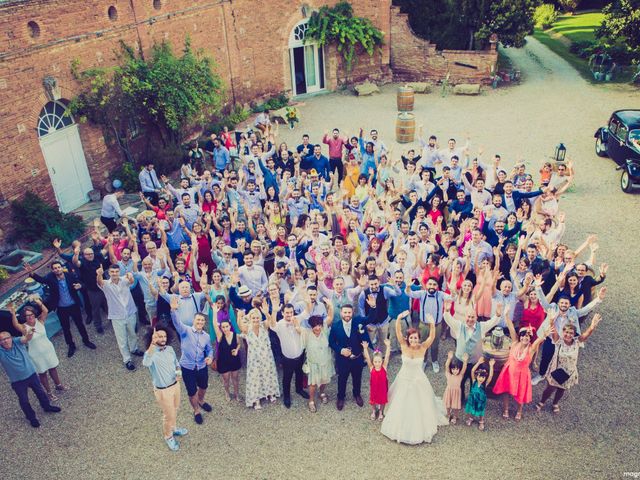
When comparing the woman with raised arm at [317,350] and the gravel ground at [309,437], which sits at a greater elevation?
the woman with raised arm at [317,350]

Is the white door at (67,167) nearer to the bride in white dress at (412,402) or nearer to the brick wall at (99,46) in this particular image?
the brick wall at (99,46)

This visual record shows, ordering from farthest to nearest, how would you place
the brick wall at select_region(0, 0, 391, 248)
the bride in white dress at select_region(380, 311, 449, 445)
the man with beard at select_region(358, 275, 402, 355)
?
the brick wall at select_region(0, 0, 391, 248) → the man with beard at select_region(358, 275, 402, 355) → the bride in white dress at select_region(380, 311, 449, 445)

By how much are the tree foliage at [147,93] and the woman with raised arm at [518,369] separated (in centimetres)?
1161

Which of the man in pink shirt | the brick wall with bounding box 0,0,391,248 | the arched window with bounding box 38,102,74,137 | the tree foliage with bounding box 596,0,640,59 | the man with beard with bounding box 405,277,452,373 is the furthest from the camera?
the tree foliage with bounding box 596,0,640,59

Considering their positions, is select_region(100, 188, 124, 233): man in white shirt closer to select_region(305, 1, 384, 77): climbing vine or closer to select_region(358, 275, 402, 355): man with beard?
select_region(358, 275, 402, 355): man with beard

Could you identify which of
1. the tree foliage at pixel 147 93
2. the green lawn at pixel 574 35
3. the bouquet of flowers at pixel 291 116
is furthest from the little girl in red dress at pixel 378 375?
the green lawn at pixel 574 35

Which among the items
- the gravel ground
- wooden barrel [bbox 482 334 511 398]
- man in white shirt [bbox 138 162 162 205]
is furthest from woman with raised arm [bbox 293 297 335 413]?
man in white shirt [bbox 138 162 162 205]

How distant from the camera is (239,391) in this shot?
27.8 ft

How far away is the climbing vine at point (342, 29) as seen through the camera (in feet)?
74.3

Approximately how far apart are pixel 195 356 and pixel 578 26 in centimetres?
3658

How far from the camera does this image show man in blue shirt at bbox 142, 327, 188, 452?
6.84 metres

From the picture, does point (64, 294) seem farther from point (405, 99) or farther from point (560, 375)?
point (405, 99)

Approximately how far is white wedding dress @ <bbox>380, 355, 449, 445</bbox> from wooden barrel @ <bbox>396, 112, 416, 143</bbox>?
38.7 feet

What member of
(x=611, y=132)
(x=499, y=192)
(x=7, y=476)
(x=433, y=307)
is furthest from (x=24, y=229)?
(x=611, y=132)
